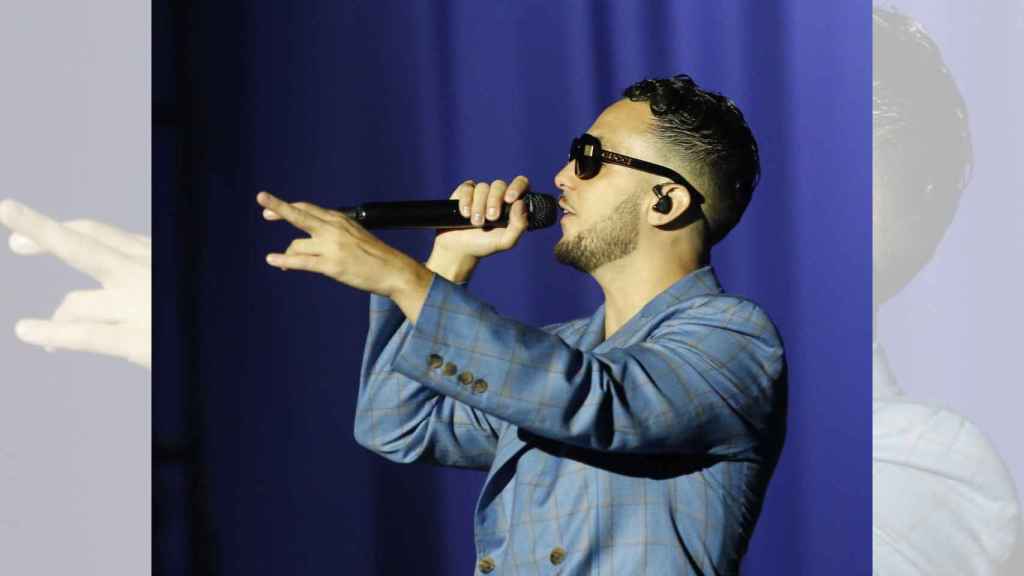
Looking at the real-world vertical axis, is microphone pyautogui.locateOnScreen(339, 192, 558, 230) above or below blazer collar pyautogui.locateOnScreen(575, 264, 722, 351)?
above

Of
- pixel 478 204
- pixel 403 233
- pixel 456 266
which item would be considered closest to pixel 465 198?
pixel 478 204

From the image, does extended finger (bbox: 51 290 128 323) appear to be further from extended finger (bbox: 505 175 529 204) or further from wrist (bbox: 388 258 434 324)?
wrist (bbox: 388 258 434 324)

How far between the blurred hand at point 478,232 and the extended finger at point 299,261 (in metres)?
0.35

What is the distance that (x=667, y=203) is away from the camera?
1.48 m

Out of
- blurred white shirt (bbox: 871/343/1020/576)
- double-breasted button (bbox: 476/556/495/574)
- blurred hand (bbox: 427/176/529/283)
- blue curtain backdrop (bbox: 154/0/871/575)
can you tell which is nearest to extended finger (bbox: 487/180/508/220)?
blurred hand (bbox: 427/176/529/283)

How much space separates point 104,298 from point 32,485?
36 centimetres

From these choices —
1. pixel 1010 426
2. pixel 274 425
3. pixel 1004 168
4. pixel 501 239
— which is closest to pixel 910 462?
pixel 1010 426

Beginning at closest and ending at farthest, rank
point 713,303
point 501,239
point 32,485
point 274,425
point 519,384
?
1. point 519,384
2. point 713,303
3. point 501,239
4. point 32,485
5. point 274,425

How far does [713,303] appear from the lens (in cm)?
141

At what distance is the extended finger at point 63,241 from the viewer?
237 cm

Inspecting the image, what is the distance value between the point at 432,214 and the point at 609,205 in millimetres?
199

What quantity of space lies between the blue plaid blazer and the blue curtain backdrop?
1023mm

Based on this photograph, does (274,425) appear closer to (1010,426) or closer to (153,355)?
(153,355)

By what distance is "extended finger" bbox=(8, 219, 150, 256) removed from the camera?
7.80 feet
